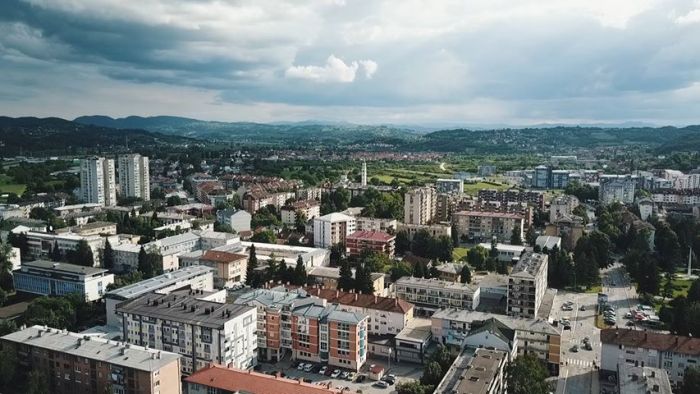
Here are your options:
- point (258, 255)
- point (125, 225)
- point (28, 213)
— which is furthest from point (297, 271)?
point (28, 213)

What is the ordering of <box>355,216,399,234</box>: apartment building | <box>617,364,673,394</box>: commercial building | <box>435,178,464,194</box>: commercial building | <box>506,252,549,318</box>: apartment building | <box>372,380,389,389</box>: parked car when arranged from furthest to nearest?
<box>435,178,464,194</box>: commercial building, <box>355,216,399,234</box>: apartment building, <box>506,252,549,318</box>: apartment building, <box>372,380,389,389</box>: parked car, <box>617,364,673,394</box>: commercial building

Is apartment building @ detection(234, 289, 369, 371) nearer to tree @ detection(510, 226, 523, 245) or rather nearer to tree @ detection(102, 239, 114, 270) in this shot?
tree @ detection(102, 239, 114, 270)

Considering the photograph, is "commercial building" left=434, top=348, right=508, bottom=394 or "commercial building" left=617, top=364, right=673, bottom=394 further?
"commercial building" left=617, top=364, right=673, bottom=394

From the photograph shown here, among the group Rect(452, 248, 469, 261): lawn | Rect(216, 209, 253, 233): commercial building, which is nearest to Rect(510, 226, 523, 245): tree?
Rect(452, 248, 469, 261): lawn

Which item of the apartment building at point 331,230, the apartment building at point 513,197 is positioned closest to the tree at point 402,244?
the apartment building at point 331,230

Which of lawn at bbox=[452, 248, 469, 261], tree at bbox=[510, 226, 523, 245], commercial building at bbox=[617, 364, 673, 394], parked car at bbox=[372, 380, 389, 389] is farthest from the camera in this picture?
tree at bbox=[510, 226, 523, 245]

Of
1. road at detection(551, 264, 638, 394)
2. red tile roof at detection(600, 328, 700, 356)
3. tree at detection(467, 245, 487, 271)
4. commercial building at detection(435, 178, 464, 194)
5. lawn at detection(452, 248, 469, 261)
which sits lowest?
road at detection(551, 264, 638, 394)

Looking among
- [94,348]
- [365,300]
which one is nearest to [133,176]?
[365,300]

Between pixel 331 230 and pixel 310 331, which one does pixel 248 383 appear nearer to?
pixel 310 331
